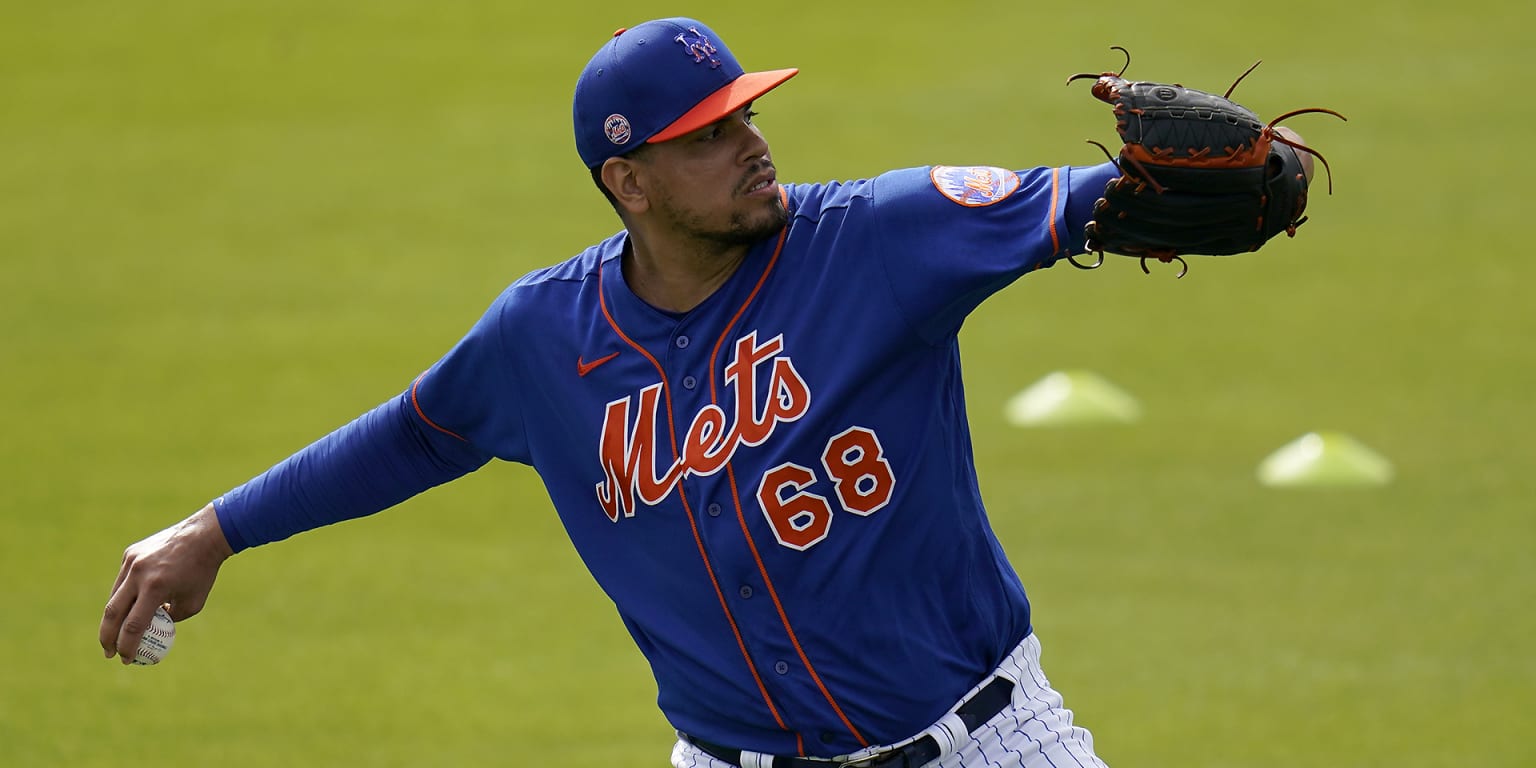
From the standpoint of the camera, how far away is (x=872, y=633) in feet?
13.2

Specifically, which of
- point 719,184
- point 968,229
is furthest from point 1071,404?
point 968,229

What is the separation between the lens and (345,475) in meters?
4.69

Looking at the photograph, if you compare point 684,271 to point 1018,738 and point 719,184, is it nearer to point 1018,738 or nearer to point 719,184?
point 719,184

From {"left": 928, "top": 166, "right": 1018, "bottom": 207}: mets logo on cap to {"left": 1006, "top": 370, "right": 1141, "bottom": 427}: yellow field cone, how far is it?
744 cm

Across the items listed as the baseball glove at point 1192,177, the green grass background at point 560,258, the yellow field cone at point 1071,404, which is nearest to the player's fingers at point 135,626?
the baseball glove at point 1192,177

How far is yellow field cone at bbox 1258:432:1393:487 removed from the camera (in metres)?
10.1

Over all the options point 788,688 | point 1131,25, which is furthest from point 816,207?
point 1131,25

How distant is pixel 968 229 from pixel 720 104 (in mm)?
631

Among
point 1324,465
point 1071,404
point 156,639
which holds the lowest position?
point 1324,465

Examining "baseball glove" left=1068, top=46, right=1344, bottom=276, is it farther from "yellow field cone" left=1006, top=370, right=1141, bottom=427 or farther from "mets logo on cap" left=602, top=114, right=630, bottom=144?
"yellow field cone" left=1006, top=370, right=1141, bottom=427

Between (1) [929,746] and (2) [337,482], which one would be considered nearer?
A: (1) [929,746]

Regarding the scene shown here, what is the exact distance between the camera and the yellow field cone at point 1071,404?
11273 millimetres

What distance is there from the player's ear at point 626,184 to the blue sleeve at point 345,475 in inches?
31.1

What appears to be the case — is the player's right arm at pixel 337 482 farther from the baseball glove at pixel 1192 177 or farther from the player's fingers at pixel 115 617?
the baseball glove at pixel 1192 177
